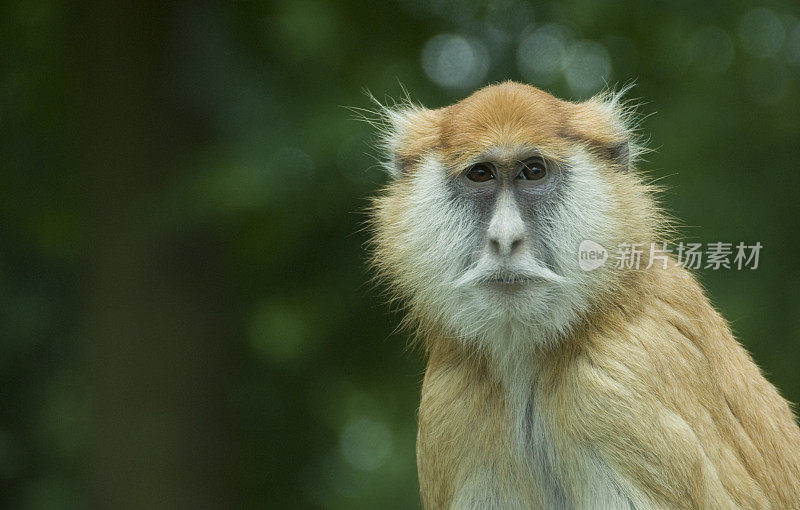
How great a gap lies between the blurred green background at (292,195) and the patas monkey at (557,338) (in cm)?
321

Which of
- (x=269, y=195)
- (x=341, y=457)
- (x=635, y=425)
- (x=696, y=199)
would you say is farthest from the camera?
(x=341, y=457)

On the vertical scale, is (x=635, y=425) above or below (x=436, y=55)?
below

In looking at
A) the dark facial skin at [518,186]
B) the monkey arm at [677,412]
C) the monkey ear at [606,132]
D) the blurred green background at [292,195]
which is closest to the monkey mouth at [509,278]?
the dark facial skin at [518,186]

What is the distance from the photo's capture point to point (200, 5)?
8.04m

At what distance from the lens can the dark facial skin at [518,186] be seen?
3945 mm

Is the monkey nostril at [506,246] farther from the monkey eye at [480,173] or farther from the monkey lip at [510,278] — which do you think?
the monkey eye at [480,173]

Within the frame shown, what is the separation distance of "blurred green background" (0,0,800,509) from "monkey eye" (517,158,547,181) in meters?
3.45

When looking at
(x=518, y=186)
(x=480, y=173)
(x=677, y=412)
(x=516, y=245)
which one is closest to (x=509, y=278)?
(x=516, y=245)

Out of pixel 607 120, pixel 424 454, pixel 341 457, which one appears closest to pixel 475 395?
pixel 424 454

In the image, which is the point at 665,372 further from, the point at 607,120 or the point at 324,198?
the point at 324,198

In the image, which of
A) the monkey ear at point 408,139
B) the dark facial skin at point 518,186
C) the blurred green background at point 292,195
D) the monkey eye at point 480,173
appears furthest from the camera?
the blurred green background at point 292,195

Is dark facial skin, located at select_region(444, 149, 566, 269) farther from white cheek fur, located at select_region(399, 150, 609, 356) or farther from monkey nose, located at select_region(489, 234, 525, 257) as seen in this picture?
monkey nose, located at select_region(489, 234, 525, 257)

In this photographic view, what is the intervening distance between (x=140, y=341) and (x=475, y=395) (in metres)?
4.52

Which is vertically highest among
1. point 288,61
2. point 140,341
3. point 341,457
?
point 288,61
